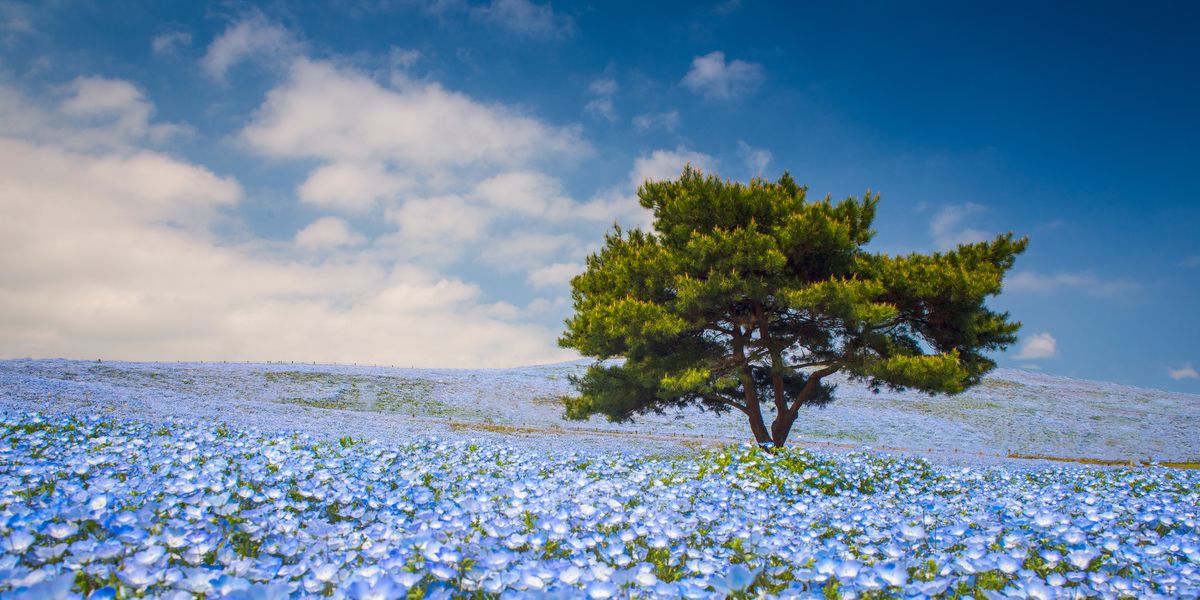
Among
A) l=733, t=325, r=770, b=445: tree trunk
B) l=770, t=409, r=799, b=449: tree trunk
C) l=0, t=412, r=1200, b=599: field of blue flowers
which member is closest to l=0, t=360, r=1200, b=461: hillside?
l=733, t=325, r=770, b=445: tree trunk

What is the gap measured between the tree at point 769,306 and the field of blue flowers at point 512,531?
5794mm

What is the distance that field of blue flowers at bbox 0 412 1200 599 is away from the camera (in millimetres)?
3586

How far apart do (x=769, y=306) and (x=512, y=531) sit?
13.5 m

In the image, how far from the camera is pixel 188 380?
27047 millimetres

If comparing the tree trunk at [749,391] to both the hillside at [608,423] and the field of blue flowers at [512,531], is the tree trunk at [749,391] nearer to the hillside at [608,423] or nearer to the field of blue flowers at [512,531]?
the hillside at [608,423]

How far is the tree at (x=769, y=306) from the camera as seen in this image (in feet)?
50.8

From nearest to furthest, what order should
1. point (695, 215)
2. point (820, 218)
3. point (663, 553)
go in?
point (663, 553)
point (820, 218)
point (695, 215)

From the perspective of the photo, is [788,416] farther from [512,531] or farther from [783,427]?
[512,531]

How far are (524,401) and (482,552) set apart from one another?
85.7 feet

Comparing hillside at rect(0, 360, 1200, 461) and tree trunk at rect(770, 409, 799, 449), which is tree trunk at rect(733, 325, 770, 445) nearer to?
tree trunk at rect(770, 409, 799, 449)

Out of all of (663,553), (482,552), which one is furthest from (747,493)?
(482,552)

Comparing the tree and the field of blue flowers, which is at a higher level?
the tree

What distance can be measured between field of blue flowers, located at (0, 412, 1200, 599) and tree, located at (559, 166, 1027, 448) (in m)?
5.79

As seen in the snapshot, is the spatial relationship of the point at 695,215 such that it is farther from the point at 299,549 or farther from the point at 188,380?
the point at 188,380
